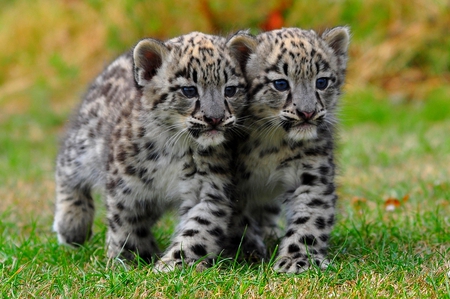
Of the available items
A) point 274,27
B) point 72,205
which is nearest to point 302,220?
point 72,205

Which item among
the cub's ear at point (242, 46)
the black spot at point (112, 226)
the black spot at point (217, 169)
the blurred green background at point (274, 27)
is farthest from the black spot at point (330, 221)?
the blurred green background at point (274, 27)

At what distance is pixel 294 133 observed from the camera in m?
5.44

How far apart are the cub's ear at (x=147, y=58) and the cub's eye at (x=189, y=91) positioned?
36cm

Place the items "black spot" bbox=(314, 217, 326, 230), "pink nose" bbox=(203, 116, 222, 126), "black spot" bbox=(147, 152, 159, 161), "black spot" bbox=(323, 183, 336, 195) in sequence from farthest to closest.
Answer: "black spot" bbox=(147, 152, 159, 161) → "black spot" bbox=(323, 183, 336, 195) → "black spot" bbox=(314, 217, 326, 230) → "pink nose" bbox=(203, 116, 222, 126)

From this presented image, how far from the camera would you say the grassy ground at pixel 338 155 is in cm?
474

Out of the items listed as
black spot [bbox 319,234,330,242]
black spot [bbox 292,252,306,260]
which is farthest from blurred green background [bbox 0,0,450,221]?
black spot [bbox 292,252,306,260]

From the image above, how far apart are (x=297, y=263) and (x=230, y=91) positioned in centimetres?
133

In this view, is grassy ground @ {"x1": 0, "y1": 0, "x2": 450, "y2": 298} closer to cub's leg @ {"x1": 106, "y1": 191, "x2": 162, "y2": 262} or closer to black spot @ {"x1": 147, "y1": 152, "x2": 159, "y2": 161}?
cub's leg @ {"x1": 106, "y1": 191, "x2": 162, "y2": 262}

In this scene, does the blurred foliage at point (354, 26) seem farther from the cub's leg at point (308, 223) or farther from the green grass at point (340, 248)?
the cub's leg at point (308, 223)

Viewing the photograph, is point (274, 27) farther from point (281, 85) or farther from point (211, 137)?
point (211, 137)

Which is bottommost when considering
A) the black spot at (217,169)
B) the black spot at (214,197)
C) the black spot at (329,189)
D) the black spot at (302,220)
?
the black spot at (302,220)

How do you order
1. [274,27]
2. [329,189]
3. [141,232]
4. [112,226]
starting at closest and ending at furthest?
[329,189]
[112,226]
[141,232]
[274,27]

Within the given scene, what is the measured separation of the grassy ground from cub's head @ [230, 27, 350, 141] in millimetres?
855

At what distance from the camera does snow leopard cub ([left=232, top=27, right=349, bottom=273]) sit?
541 cm
